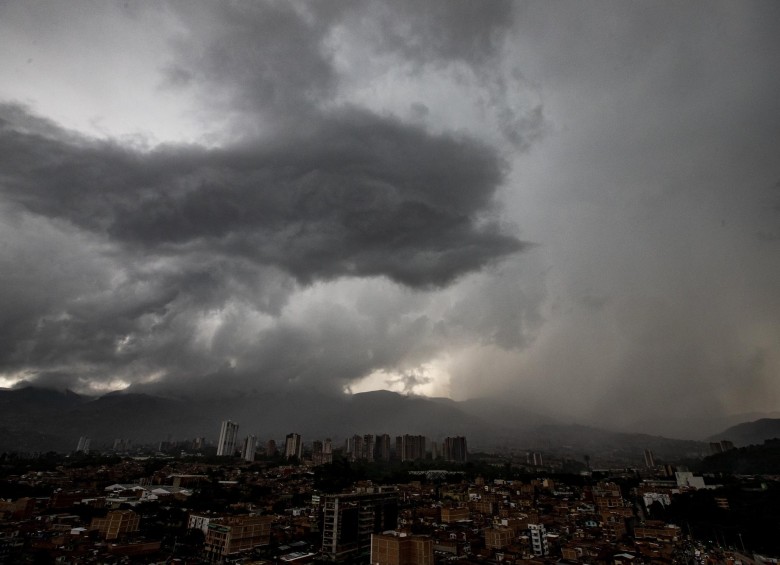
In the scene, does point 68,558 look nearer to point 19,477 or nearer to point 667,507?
point 19,477

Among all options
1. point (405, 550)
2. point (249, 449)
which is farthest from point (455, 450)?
point (405, 550)

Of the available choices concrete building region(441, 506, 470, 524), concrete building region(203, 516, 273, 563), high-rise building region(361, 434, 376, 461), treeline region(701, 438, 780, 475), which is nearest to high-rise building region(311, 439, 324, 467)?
high-rise building region(361, 434, 376, 461)

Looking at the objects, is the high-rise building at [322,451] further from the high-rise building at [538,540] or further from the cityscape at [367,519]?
the high-rise building at [538,540]

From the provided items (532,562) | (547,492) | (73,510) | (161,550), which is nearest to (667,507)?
(547,492)

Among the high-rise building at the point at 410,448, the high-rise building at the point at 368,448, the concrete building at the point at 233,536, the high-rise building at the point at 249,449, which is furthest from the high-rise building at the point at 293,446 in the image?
the concrete building at the point at 233,536

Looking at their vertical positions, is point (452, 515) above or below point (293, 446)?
below

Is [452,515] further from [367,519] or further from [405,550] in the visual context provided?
[405,550]
